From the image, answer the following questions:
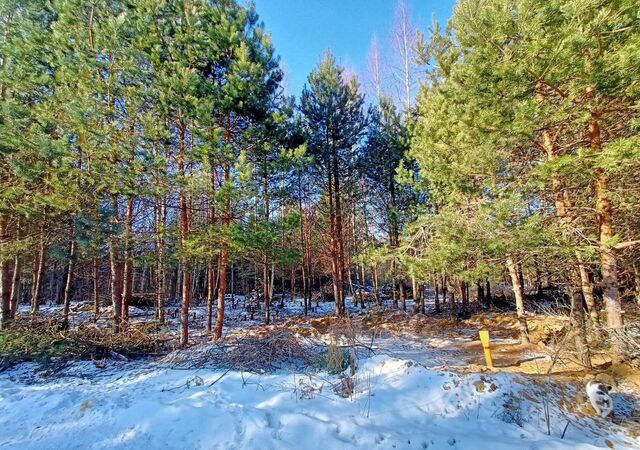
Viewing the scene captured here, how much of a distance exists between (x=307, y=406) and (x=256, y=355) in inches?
100.0

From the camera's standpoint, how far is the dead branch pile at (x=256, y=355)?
5.67 metres

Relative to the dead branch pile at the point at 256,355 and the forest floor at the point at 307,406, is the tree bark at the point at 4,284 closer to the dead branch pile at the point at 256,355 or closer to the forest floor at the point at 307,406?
the forest floor at the point at 307,406

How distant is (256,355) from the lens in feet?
19.6

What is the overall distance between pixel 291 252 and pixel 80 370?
4948mm

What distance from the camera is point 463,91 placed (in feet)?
18.2

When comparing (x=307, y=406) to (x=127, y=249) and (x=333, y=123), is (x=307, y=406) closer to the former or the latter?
(x=127, y=249)

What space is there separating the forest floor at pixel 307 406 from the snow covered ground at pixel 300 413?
0.04ft

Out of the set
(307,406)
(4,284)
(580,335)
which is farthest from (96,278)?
(580,335)

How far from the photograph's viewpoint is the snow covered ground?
3.03 m

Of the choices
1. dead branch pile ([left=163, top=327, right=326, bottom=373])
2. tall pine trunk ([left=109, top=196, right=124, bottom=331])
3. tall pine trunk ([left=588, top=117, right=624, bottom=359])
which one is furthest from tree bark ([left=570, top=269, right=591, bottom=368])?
tall pine trunk ([left=109, top=196, right=124, bottom=331])

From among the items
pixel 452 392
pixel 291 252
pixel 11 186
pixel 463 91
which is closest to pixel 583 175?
pixel 463 91

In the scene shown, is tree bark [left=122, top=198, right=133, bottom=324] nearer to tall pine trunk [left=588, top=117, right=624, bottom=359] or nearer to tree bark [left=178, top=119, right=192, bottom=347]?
tree bark [left=178, top=119, right=192, bottom=347]

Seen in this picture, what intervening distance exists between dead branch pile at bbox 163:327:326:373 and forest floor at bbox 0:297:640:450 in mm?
34

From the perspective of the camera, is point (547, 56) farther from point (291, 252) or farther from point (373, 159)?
point (373, 159)
